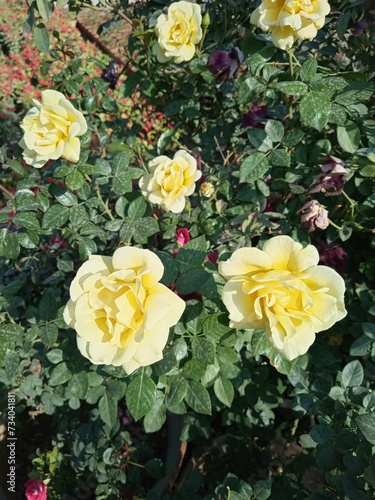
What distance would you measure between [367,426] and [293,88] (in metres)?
0.70

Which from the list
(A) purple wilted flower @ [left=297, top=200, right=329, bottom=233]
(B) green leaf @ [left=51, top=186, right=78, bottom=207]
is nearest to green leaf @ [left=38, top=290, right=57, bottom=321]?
(B) green leaf @ [left=51, top=186, right=78, bottom=207]

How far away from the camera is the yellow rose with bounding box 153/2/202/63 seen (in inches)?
52.3

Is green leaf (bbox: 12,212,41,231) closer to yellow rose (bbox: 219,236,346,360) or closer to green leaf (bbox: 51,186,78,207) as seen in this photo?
green leaf (bbox: 51,186,78,207)

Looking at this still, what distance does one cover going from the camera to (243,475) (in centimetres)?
158

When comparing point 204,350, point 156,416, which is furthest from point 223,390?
point 204,350

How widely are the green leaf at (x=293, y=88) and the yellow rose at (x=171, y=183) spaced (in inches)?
10.2

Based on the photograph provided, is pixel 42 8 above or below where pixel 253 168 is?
above

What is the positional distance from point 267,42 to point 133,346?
0.96 m

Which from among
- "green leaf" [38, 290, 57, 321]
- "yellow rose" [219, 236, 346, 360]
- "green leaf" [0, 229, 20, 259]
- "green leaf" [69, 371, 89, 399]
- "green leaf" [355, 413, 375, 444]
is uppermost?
"yellow rose" [219, 236, 346, 360]

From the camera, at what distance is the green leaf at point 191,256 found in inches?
35.6

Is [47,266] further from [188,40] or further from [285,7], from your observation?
[285,7]

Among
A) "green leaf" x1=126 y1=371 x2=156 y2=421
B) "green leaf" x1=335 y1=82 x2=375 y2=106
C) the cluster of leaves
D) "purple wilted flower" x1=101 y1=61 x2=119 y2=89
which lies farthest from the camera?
"purple wilted flower" x1=101 y1=61 x2=119 y2=89

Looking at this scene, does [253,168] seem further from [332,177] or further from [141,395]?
[141,395]

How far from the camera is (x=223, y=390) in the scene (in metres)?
1.10
